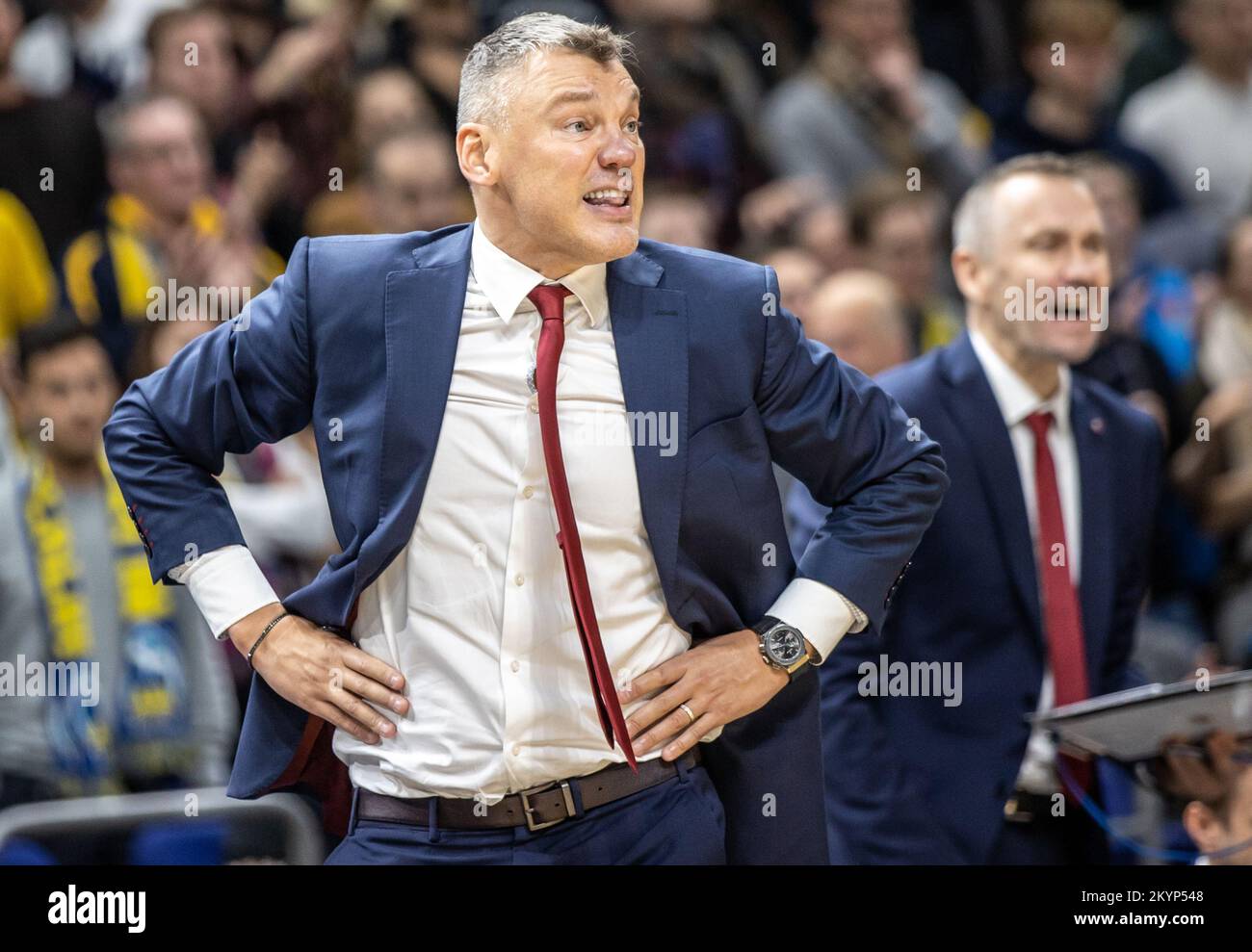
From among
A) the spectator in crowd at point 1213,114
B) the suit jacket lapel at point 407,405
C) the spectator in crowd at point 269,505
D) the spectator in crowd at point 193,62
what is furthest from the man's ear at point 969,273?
the spectator in crowd at point 1213,114

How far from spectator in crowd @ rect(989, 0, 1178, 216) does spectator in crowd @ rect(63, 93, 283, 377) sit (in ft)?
7.37

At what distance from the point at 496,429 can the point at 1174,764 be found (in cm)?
145

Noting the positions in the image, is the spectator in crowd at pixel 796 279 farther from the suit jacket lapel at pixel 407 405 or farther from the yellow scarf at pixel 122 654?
the suit jacket lapel at pixel 407 405

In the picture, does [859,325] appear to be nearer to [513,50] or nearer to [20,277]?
[513,50]

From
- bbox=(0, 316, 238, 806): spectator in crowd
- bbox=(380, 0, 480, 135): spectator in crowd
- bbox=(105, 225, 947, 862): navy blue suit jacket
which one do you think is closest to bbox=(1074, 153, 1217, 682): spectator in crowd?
bbox=(380, 0, 480, 135): spectator in crowd

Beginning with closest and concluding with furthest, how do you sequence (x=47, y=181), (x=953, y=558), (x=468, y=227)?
(x=468, y=227), (x=953, y=558), (x=47, y=181)

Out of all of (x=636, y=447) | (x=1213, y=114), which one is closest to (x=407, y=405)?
(x=636, y=447)

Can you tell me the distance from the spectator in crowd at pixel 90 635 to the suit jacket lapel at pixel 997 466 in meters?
1.78

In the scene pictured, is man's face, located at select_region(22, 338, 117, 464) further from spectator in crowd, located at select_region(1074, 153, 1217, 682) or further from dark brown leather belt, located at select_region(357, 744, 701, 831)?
→ spectator in crowd, located at select_region(1074, 153, 1217, 682)

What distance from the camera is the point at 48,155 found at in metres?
4.70

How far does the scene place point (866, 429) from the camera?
246cm

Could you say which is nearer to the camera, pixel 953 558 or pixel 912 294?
pixel 953 558
